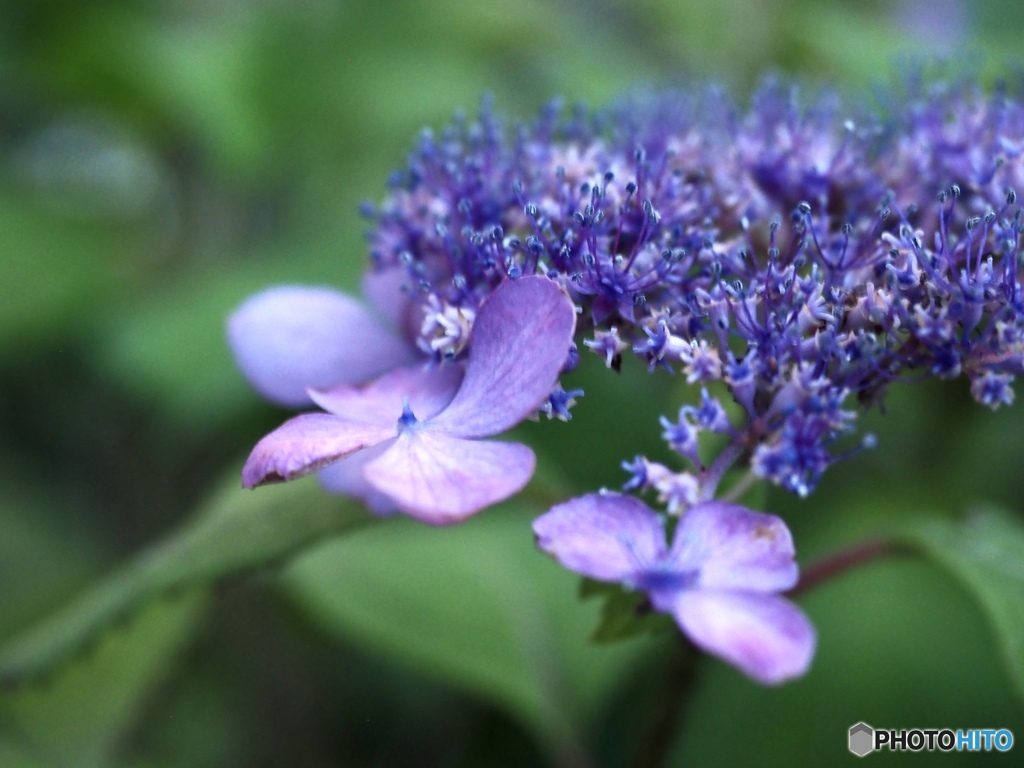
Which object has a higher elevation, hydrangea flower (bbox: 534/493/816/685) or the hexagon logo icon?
the hexagon logo icon

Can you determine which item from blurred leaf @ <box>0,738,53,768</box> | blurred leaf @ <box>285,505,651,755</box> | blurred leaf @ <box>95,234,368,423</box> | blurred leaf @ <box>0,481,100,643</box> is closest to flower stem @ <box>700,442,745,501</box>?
blurred leaf @ <box>285,505,651,755</box>

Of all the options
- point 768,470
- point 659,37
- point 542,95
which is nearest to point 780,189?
point 768,470

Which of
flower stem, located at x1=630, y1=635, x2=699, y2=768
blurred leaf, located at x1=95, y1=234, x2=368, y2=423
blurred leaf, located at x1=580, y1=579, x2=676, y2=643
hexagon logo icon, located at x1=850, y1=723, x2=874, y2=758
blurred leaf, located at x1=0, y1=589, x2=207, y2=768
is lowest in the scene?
blurred leaf, located at x1=0, y1=589, x2=207, y2=768

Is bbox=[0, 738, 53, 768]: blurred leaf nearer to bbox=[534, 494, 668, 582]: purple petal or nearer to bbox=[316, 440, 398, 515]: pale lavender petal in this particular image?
bbox=[316, 440, 398, 515]: pale lavender petal

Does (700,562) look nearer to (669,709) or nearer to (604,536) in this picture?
(604,536)

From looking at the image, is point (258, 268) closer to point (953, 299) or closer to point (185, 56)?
point (185, 56)

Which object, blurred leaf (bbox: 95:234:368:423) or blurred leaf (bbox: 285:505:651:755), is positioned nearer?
blurred leaf (bbox: 285:505:651:755)

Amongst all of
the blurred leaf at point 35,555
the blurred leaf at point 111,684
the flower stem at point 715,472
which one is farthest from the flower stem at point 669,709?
the blurred leaf at point 35,555
